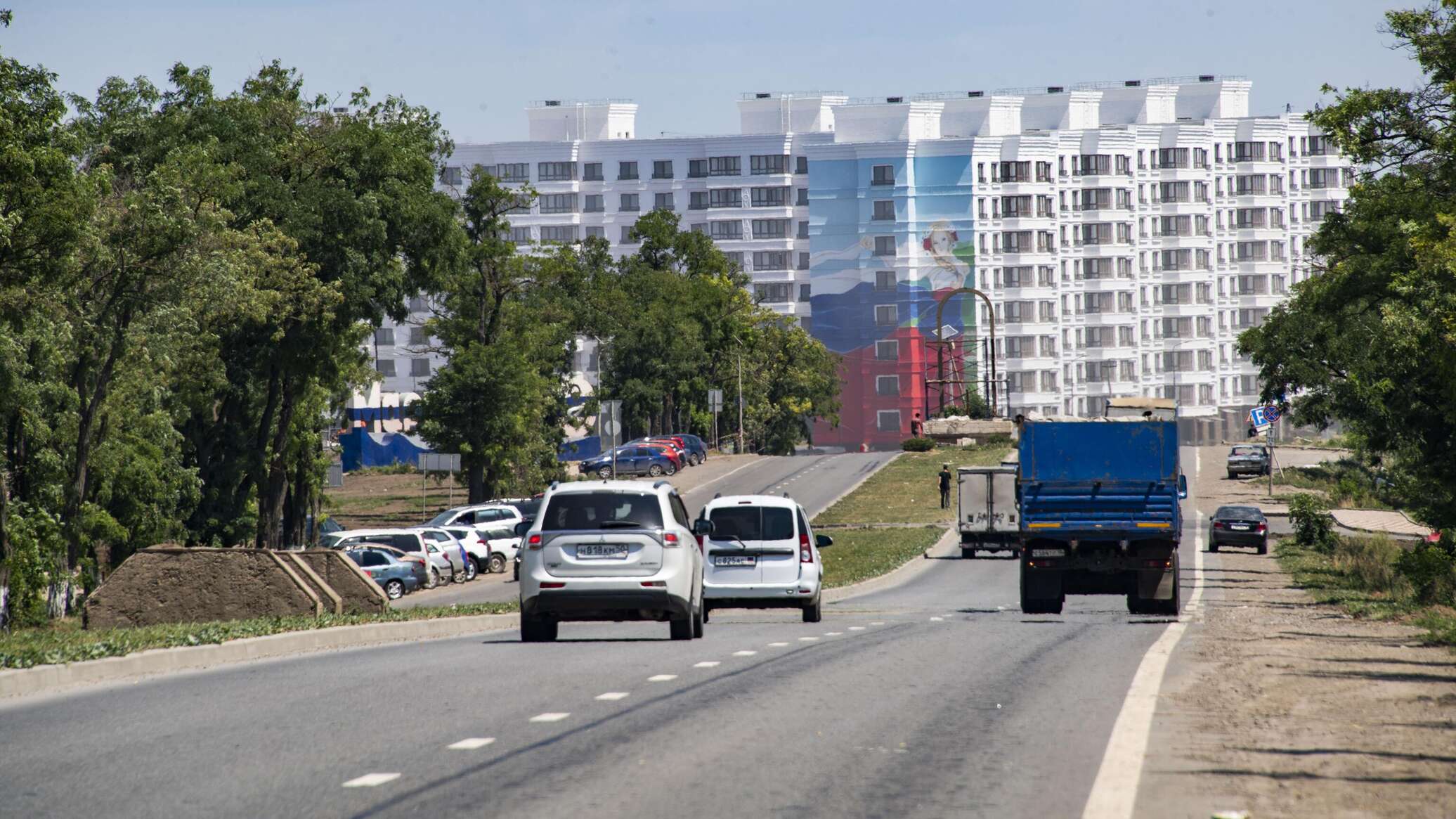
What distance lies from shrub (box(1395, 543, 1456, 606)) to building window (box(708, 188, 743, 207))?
134 meters

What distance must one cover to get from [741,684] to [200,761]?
5361 mm

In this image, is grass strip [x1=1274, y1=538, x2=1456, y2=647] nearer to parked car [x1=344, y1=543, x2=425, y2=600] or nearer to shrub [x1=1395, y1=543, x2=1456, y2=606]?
shrub [x1=1395, y1=543, x2=1456, y2=606]

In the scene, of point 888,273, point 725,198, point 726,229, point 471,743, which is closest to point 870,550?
point 471,743

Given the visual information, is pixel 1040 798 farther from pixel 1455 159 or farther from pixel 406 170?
pixel 406 170

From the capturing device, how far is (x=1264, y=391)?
182 ft

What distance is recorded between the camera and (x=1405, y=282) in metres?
35.3

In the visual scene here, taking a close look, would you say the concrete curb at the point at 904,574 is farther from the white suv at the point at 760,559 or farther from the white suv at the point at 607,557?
the white suv at the point at 607,557

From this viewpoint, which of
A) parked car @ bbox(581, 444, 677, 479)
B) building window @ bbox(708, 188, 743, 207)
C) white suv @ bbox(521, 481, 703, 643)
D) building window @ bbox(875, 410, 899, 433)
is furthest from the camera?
building window @ bbox(708, 188, 743, 207)

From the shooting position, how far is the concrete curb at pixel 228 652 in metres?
14.3

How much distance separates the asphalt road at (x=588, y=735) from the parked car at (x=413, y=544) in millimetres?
27013

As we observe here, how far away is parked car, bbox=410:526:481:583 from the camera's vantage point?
156 ft

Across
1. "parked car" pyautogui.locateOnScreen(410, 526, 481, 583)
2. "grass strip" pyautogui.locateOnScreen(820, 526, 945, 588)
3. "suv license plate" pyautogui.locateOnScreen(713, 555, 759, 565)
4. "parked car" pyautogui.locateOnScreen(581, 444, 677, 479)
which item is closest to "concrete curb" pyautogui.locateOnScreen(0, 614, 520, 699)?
"suv license plate" pyautogui.locateOnScreen(713, 555, 759, 565)

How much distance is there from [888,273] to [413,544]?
104m

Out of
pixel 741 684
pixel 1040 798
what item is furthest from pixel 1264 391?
pixel 1040 798
